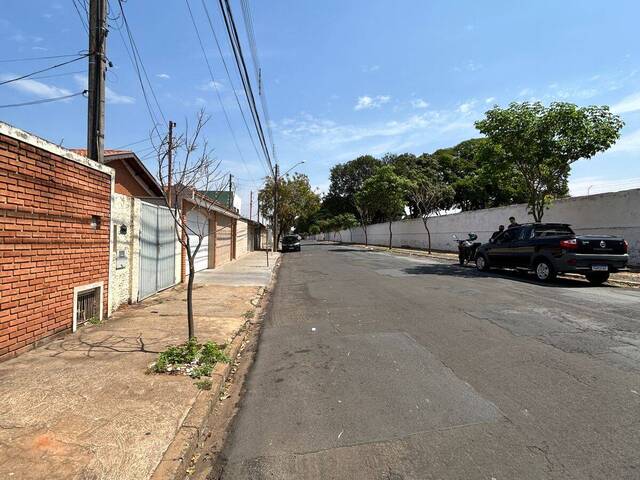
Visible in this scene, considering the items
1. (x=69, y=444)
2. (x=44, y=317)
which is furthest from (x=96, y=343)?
(x=69, y=444)

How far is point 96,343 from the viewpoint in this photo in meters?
5.66

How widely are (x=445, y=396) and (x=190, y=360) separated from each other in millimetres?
2838

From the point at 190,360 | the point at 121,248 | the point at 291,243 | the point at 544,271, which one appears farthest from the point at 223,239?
the point at 190,360

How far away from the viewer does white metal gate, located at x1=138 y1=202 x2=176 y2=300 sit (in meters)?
9.37

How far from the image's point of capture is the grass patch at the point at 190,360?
4633 mm

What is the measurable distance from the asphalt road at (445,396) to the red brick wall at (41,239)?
2.81 m

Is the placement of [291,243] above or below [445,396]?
above

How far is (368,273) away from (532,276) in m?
5.41

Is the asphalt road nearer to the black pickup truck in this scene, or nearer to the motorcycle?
the black pickup truck

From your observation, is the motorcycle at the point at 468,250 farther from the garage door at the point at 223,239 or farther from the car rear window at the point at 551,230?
the garage door at the point at 223,239

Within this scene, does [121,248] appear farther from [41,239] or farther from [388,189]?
[388,189]

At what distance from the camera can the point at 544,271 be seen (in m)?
12.3

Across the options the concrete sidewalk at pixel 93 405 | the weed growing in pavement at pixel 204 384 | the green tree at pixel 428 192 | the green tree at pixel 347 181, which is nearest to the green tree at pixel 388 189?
the green tree at pixel 428 192

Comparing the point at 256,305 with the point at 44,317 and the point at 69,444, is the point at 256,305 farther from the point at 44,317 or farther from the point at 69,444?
the point at 69,444
